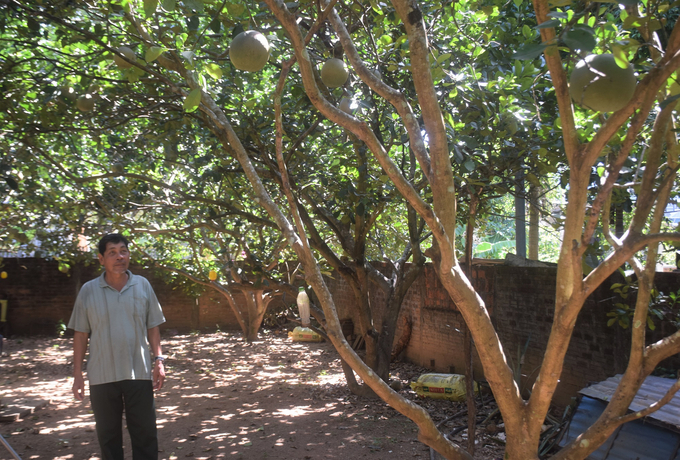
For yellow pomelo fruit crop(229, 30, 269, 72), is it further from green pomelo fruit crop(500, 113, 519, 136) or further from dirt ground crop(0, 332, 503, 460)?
dirt ground crop(0, 332, 503, 460)

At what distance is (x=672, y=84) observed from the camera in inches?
76.4

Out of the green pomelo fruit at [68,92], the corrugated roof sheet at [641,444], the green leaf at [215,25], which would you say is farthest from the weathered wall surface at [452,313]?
the green leaf at [215,25]

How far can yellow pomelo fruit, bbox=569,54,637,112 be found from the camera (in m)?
1.50

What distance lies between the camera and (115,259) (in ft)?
9.94

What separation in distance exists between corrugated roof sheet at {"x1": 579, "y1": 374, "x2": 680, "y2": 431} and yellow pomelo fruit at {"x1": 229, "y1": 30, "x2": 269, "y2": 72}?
281 centimetres

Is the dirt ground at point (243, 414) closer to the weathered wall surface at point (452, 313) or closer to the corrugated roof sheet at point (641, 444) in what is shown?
the weathered wall surface at point (452, 313)

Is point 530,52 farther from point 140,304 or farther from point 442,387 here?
point 442,387

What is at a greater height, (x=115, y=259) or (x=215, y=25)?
(x=215, y=25)

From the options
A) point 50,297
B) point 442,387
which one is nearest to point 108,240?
point 442,387

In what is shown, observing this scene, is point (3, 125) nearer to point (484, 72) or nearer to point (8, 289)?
point (484, 72)

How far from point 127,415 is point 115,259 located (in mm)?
916

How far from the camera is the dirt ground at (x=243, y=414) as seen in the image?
4.17m

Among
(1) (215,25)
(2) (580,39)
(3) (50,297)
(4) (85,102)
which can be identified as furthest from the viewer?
(3) (50,297)

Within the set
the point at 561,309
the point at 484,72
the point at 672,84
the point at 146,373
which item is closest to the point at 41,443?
the point at 146,373
